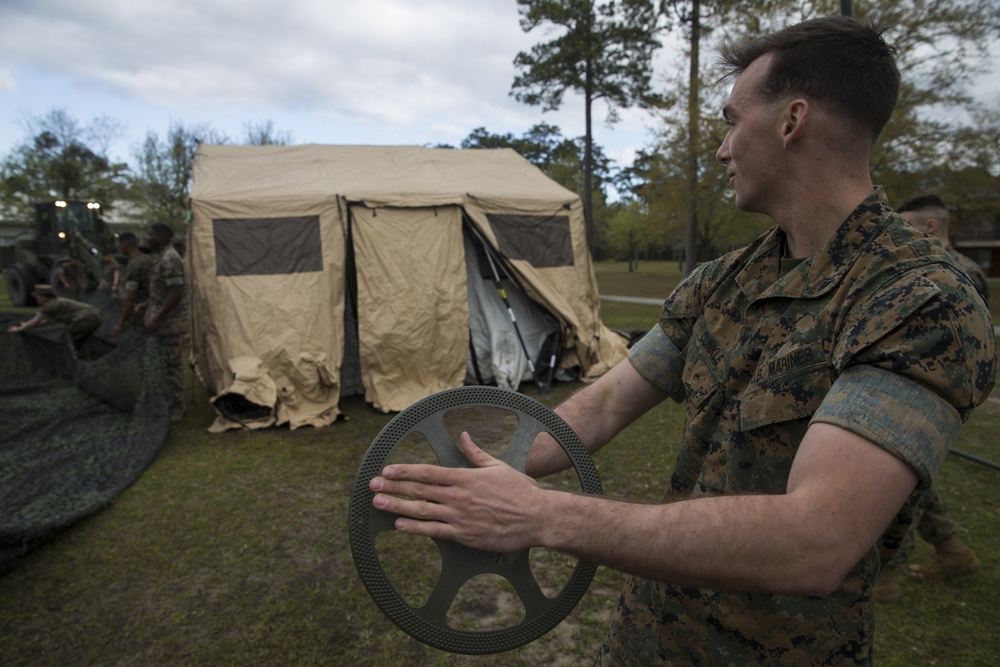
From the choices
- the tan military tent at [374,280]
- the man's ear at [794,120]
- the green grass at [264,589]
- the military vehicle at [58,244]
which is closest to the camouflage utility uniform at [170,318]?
the tan military tent at [374,280]

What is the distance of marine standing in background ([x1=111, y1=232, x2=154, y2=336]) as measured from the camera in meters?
7.16

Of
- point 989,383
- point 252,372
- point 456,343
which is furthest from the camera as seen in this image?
point 456,343

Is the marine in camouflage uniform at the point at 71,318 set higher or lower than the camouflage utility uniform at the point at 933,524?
higher

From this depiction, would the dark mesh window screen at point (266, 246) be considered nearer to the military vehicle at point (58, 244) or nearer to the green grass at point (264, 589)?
the green grass at point (264, 589)

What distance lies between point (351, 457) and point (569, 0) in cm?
2141

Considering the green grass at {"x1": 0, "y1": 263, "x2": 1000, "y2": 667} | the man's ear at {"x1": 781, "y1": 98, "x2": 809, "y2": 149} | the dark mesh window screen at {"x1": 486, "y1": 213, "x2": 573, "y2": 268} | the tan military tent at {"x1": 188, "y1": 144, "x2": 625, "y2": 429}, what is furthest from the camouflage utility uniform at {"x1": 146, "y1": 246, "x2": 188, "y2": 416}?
the man's ear at {"x1": 781, "y1": 98, "x2": 809, "y2": 149}

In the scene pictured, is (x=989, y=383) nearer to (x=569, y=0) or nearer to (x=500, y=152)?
(x=500, y=152)

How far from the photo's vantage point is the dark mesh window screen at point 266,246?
22.5 ft

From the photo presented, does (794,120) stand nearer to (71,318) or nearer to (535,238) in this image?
(535,238)

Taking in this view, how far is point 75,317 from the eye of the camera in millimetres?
7531

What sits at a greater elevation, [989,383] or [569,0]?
[569,0]

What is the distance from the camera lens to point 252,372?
21.7ft

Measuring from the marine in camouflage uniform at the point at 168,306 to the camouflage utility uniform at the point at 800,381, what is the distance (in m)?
6.19

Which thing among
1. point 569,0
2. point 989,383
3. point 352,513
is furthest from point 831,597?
point 569,0
